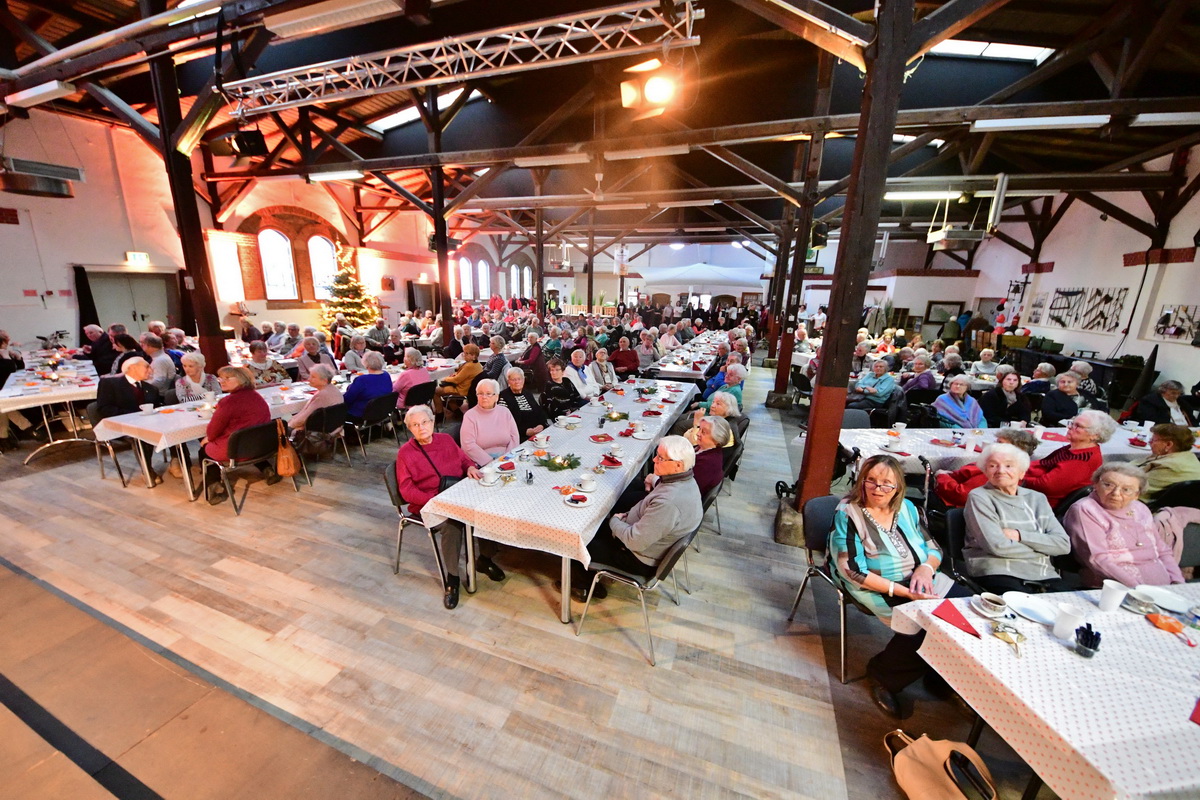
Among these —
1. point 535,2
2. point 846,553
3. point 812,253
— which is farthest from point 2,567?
point 812,253

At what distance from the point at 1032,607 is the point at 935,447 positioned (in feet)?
7.31

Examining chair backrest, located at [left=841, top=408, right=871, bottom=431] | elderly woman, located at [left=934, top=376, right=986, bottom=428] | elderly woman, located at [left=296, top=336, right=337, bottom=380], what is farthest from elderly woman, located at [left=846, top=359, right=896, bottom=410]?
elderly woman, located at [left=296, top=336, right=337, bottom=380]

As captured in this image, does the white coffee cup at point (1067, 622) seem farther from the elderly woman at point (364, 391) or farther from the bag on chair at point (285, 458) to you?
the elderly woman at point (364, 391)

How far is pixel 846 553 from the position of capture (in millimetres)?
2393

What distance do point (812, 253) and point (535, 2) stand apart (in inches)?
342

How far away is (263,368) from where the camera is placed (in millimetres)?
5945

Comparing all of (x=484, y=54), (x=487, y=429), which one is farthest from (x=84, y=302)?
(x=487, y=429)

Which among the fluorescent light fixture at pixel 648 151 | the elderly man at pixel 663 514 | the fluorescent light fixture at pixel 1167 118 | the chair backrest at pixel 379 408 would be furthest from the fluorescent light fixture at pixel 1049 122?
the chair backrest at pixel 379 408

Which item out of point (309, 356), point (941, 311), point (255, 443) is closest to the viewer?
point (255, 443)

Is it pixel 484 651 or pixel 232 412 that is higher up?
pixel 232 412

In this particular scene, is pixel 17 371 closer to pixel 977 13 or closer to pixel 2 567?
pixel 2 567

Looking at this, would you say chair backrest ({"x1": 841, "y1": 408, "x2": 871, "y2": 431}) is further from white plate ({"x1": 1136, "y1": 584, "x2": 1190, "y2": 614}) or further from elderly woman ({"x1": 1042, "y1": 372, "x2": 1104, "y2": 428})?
white plate ({"x1": 1136, "y1": 584, "x2": 1190, "y2": 614})

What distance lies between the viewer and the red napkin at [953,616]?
1821mm

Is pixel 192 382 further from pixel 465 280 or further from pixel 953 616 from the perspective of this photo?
pixel 465 280
